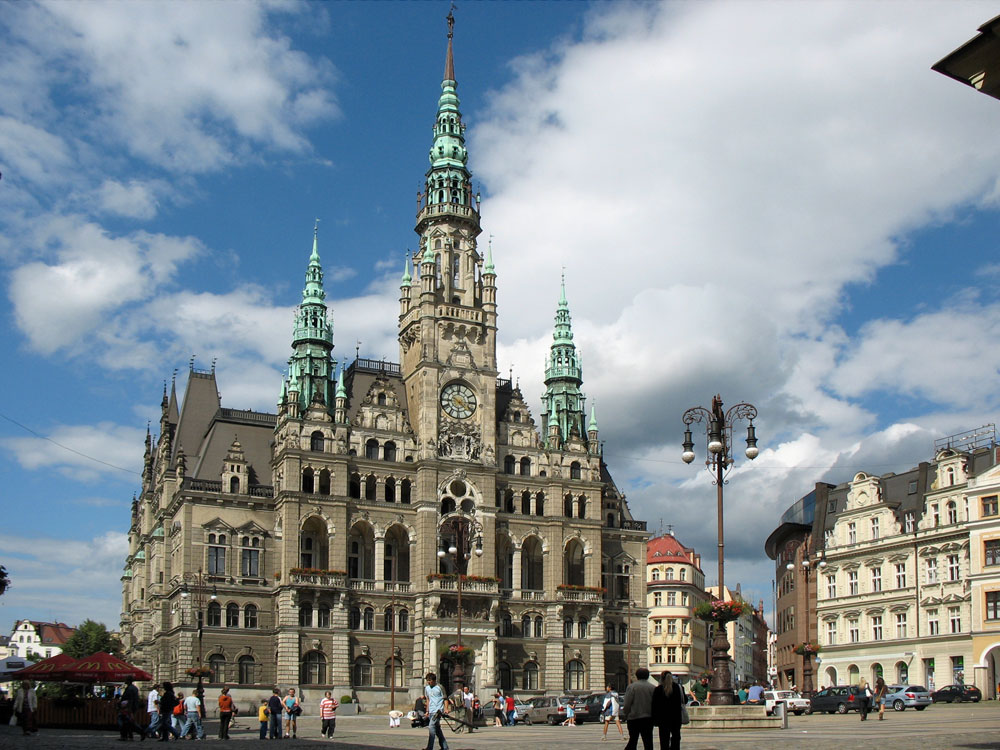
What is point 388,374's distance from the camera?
312 feet

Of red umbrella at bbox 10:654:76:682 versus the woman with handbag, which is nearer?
the woman with handbag

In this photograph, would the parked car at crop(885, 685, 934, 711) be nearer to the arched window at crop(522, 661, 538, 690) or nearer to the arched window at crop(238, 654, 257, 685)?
the arched window at crop(522, 661, 538, 690)

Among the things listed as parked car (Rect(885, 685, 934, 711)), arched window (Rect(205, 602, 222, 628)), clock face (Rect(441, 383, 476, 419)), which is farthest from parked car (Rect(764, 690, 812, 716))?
arched window (Rect(205, 602, 222, 628))

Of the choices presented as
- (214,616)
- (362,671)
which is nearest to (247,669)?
(214,616)

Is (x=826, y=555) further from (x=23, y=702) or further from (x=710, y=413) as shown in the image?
(x=23, y=702)

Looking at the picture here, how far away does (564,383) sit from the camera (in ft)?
336

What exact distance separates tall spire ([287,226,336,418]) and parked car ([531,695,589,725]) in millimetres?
34553

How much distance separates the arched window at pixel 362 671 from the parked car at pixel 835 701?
33777mm

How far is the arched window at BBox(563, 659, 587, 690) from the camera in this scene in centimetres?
9012

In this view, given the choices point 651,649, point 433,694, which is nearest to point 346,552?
point 651,649

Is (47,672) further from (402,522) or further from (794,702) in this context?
(402,522)

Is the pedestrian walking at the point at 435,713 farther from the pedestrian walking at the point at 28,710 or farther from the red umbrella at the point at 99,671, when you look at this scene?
the red umbrella at the point at 99,671

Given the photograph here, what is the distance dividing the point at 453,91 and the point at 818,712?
60.8 metres

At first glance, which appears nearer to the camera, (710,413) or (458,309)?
(710,413)
